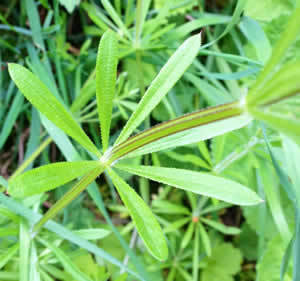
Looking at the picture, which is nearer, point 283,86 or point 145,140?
point 283,86

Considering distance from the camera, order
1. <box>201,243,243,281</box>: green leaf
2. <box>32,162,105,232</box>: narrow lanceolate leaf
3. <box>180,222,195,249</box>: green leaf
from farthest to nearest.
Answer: <box>201,243,243,281</box>: green leaf
<box>180,222,195,249</box>: green leaf
<box>32,162,105,232</box>: narrow lanceolate leaf

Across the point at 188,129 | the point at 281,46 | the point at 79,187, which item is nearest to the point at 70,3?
the point at 79,187

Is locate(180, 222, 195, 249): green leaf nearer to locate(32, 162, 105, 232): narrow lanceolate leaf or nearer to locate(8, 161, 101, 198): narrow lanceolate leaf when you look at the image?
locate(32, 162, 105, 232): narrow lanceolate leaf

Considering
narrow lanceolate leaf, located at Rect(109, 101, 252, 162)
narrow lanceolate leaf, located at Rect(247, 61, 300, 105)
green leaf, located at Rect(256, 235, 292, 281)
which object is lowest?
green leaf, located at Rect(256, 235, 292, 281)

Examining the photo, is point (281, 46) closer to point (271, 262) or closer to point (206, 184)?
point (206, 184)

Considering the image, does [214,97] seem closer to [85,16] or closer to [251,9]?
[251,9]

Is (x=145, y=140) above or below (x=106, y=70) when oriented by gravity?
below

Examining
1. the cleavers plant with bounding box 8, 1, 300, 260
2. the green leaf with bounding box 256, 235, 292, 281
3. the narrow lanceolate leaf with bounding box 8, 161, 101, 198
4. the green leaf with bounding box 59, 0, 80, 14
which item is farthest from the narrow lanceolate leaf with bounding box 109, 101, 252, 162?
the green leaf with bounding box 256, 235, 292, 281
